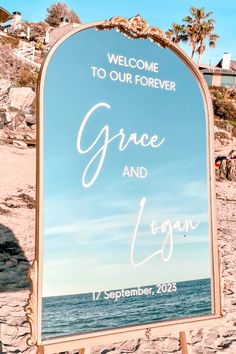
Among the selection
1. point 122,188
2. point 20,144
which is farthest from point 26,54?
point 122,188

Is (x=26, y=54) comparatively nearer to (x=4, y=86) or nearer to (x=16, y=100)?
(x=4, y=86)

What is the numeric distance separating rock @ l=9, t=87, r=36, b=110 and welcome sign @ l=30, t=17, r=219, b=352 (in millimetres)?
17128

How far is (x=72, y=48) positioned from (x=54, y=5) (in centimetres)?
5969

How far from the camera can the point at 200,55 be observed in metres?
42.8

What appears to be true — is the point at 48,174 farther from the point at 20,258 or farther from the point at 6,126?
the point at 6,126

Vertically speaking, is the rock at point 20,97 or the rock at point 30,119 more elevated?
the rock at point 20,97

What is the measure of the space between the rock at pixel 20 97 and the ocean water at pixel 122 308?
1739cm

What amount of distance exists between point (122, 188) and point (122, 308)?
76cm

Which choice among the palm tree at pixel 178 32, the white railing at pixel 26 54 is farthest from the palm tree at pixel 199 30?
the white railing at pixel 26 54

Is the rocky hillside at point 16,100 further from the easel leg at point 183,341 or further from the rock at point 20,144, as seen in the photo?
the easel leg at point 183,341

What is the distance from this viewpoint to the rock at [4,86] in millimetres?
21419

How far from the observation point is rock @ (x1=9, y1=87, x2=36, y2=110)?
20.6 metres

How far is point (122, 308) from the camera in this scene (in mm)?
3367

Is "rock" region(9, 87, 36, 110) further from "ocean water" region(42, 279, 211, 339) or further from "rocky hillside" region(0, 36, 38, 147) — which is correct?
"ocean water" region(42, 279, 211, 339)
